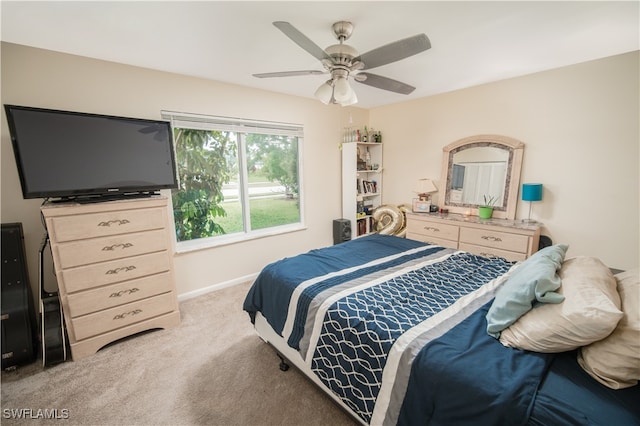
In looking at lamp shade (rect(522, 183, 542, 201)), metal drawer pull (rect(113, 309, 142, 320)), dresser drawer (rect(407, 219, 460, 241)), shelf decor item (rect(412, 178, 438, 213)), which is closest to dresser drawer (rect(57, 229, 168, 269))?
metal drawer pull (rect(113, 309, 142, 320))

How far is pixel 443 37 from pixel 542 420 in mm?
2295

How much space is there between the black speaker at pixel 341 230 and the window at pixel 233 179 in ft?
1.94

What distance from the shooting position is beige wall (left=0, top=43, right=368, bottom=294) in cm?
203

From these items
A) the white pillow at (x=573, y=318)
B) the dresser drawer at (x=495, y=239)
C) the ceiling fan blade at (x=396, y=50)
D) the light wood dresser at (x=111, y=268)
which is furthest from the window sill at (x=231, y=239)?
the white pillow at (x=573, y=318)

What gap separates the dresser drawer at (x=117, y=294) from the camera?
196cm

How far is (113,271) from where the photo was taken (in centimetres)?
209

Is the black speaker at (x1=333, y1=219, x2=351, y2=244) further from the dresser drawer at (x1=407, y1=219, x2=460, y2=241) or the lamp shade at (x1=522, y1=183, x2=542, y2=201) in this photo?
the lamp shade at (x1=522, y1=183, x2=542, y2=201)

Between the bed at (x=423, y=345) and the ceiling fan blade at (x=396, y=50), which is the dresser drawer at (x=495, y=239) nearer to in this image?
the bed at (x=423, y=345)

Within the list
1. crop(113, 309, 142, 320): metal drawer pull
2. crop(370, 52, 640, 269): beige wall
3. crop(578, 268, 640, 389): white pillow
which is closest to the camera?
crop(578, 268, 640, 389): white pillow

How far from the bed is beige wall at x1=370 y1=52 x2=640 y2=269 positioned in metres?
1.56

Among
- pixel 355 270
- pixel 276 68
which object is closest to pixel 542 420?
pixel 355 270

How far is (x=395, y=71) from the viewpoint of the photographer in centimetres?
266

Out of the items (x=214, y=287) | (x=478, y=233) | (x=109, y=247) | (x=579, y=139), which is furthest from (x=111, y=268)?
(x=579, y=139)

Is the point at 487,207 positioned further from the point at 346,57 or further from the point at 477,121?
the point at 346,57
